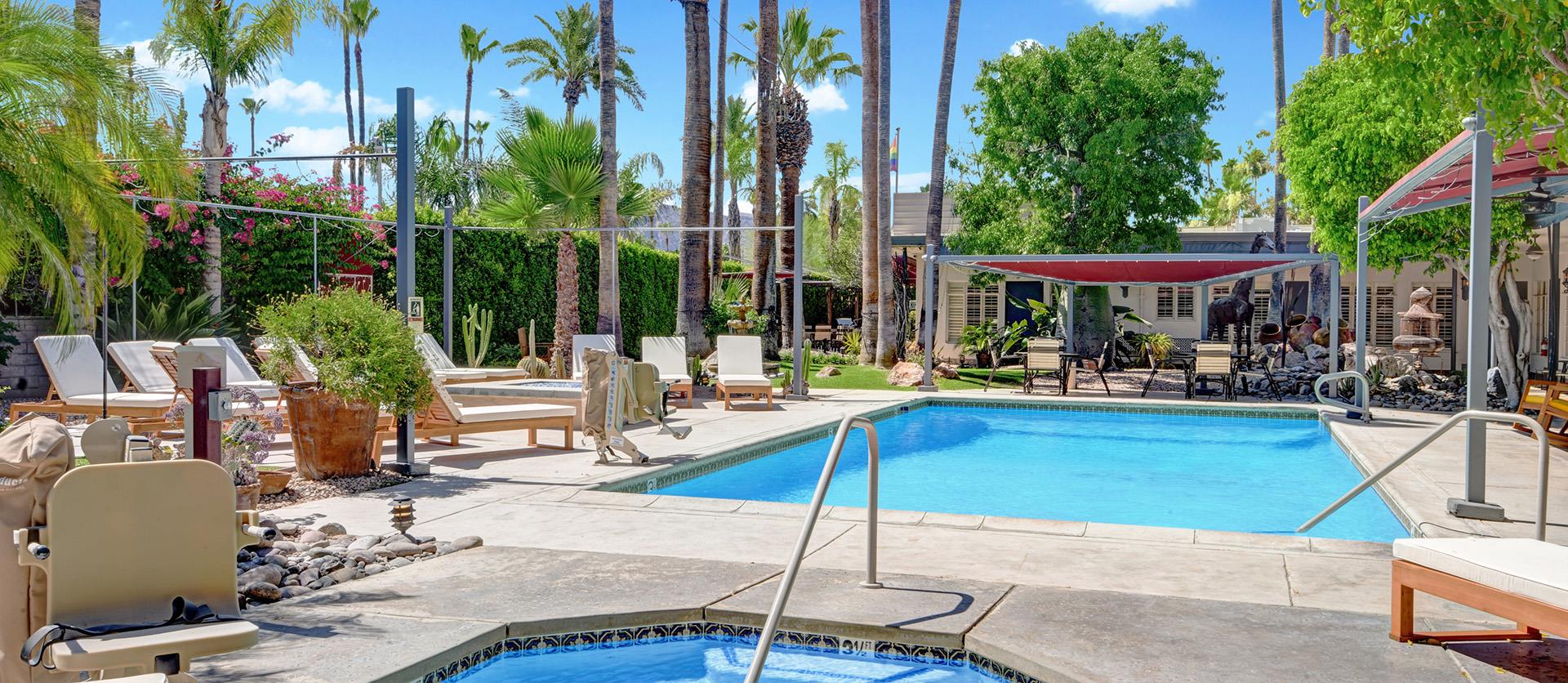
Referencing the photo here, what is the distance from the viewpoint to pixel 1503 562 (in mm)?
3615

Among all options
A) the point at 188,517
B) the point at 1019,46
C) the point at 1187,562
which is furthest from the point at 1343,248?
the point at 188,517

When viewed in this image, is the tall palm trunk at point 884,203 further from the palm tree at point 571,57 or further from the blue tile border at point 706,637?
the palm tree at point 571,57

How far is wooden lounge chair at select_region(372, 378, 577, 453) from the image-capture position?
28.3 feet

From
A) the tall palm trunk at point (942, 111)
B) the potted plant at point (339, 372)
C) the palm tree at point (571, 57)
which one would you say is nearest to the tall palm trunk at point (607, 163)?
the tall palm trunk at point (942, 111)

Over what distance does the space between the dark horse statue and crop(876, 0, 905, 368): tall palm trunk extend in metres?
8.46

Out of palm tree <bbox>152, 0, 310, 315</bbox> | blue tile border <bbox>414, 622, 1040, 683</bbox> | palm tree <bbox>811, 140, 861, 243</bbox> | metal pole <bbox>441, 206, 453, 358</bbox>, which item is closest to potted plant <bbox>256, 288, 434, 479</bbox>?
blue tile border <bbox>414, 622, 1040, 683</bbox>

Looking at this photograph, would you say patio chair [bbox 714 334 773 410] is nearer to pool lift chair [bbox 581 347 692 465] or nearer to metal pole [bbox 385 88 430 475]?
pool lift chair [bbox 581 347 692 465]

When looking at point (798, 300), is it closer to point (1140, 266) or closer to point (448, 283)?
point (448, 283)

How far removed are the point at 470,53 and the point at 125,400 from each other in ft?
123

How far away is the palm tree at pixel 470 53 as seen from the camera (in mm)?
43375

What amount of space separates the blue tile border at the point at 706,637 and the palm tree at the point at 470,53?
4162 cm

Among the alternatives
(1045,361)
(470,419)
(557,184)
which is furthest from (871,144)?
(470,419)

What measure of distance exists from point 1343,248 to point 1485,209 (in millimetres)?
A: 10414

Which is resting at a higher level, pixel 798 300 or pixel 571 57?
pixel 571 57
